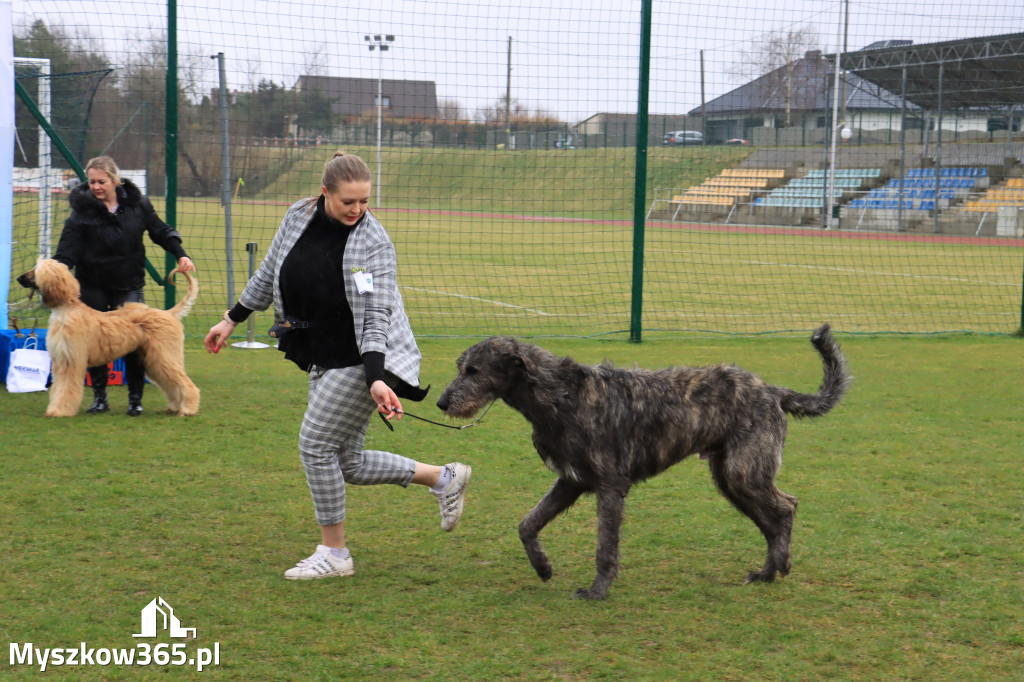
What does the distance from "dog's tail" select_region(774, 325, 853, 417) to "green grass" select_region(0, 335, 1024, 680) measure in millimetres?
763

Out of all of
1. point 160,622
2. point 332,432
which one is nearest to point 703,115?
point 332,432

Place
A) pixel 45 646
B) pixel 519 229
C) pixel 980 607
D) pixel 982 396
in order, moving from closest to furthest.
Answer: pixel 45 646, pixel 980 607, pixel 982 396, pixel 519 229

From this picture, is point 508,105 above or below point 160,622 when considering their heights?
above

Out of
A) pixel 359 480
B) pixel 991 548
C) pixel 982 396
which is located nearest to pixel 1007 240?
pixel 982 396

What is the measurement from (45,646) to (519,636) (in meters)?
1.75

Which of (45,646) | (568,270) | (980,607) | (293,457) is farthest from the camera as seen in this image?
(568,270)

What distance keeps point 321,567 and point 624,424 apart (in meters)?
1.50

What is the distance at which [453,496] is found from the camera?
4609mm

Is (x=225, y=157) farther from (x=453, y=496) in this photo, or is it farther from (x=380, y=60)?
(x=453, y=496)

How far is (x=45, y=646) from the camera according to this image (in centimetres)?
344

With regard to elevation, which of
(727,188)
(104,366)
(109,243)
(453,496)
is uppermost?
(727,188)

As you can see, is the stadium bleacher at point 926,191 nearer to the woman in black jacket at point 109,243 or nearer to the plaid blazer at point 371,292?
the woman in black jacket at point 109,243

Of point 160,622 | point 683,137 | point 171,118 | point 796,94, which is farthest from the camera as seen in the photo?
point 796,94

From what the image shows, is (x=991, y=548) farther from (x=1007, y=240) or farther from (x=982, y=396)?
(x=1007, y=240)
